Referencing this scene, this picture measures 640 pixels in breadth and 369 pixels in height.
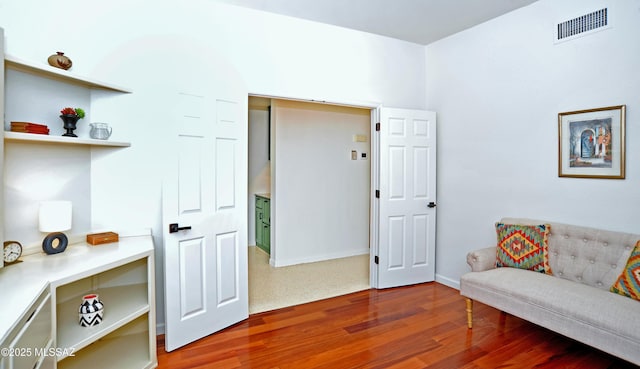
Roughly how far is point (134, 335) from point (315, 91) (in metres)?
2.62

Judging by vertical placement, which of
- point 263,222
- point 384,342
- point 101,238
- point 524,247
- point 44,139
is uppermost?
point 44,139

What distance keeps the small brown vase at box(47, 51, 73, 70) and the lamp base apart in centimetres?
109

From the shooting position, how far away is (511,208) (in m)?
3.26

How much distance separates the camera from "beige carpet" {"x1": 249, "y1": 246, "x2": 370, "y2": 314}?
341 cm

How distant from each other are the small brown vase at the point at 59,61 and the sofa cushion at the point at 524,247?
11.9 feet

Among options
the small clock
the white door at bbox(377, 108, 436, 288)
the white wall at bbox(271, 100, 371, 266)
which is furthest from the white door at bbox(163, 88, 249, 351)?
the white wall at bbox(271, 100, 371, 266)

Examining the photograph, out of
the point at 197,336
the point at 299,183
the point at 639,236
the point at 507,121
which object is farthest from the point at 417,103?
the point at 197,336

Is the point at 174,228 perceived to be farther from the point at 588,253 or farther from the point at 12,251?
the point at 588,253

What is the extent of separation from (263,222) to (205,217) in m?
2.77

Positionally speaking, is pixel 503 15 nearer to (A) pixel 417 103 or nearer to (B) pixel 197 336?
(A) pixel 417 103

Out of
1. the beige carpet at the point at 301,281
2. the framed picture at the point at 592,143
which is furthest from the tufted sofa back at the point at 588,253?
the beige carpet at the point at 301,281

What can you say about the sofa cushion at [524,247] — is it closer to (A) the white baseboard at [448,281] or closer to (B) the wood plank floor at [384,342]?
(B) the wood plank floor at [384,342]

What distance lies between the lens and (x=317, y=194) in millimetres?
4902

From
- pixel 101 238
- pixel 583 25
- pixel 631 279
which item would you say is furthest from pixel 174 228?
pixel 583 25
